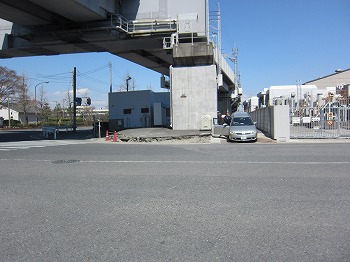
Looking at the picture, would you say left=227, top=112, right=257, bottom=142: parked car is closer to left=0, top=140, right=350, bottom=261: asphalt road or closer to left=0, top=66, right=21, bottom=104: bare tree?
left=0, top=140, right=350, bottom=261: asphalt road

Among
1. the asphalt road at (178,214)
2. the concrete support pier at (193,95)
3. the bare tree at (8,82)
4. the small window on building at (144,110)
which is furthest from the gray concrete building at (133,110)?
the bare tree at (8,82)

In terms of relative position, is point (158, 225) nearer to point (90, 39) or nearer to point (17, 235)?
point (17, 235)

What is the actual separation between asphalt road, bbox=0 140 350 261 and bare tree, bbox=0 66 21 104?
187 feet

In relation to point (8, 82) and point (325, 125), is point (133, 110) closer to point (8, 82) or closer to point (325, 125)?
point (325, 125)

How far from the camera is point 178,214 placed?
545 centimetres

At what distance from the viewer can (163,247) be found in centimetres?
414

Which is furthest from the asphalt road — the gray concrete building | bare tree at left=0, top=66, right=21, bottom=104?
bare tree at left=0, top=66, right=21, bottom=104

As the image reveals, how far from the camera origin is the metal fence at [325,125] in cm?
2067

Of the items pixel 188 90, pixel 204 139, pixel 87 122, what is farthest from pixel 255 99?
pixel 204 139

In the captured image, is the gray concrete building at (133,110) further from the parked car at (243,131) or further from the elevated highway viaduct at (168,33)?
the parked car at (243,131)

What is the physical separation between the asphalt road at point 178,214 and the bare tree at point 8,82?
5689 cm

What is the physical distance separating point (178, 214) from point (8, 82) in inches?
2500

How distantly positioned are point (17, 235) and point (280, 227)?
3.75 m

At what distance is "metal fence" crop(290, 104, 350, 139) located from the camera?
2067cm
